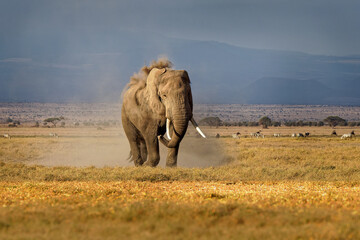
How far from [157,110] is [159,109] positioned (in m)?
0.11

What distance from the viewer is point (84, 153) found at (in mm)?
33938

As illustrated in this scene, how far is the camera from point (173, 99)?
64.1ft

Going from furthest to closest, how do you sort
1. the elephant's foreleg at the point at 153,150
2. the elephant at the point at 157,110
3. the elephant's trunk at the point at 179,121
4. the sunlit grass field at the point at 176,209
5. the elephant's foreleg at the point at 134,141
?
the elephant's foreleg at the point at 134,141
the elephant's foreleg at the point at 153,150
the elephant at the point at 157,110
the elephant's trunk at the point at 179,121
the sunlit grass field at the point at 176,209

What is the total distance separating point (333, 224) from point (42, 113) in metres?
143

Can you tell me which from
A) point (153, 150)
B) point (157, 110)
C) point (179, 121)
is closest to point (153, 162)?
point (153, 150)

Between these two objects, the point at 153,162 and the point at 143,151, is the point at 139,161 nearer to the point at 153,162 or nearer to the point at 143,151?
the point at 143,151

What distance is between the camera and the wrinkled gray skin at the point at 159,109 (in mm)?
19516

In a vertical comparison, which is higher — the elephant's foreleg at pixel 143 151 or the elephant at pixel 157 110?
the elephant at pixel 157 110

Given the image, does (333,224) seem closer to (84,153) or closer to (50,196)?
(50,196)

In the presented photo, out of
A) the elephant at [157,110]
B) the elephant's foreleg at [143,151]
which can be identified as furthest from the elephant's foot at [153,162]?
the elephant's foreleg at [143,151]

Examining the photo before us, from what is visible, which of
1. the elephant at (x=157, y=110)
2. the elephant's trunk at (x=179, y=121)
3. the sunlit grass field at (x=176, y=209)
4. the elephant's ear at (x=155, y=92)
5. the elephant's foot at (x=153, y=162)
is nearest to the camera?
the sunlit grass field at (x=176, y=209)

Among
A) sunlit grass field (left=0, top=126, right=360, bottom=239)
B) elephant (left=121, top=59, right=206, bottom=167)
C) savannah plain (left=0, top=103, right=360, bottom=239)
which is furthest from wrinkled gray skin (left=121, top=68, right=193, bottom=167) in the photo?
sunlit grass field (left=0, top=126, right=360, bottom=239)

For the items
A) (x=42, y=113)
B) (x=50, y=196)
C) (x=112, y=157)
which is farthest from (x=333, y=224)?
(x=42, y=113)

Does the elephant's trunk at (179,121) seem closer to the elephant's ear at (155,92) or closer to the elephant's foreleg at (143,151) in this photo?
the elephant's ear at (155,92)
